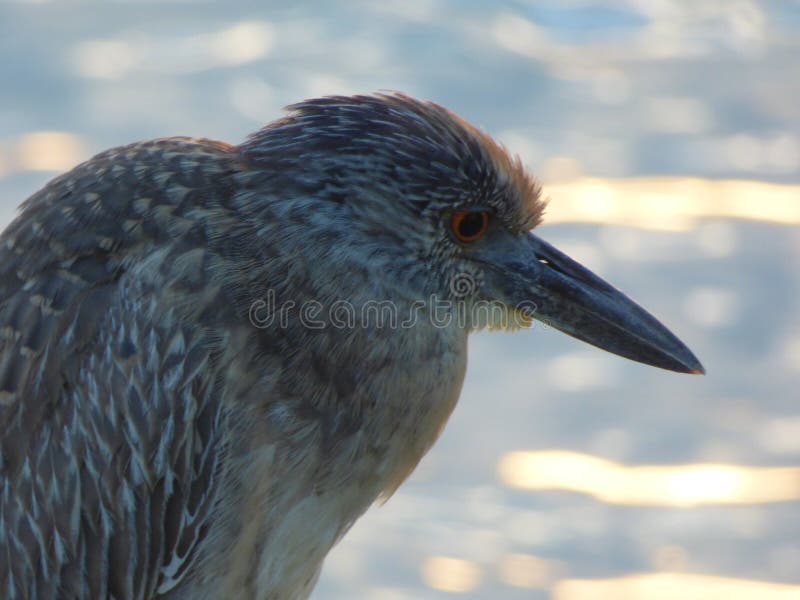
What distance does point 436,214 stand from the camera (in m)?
4.44

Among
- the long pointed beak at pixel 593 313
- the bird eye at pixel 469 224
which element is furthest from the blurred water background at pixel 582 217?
the bird eye at pixel 469 224

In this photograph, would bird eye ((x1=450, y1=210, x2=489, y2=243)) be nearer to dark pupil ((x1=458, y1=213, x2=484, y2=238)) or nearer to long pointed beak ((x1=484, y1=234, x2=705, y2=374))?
dark pupil ((x1=458, y1=213, x2=484, y2=238))

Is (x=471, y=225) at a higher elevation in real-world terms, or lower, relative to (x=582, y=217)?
lower

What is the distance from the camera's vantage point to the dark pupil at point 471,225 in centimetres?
452

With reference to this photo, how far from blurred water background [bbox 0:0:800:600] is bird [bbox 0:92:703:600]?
240 centimetres

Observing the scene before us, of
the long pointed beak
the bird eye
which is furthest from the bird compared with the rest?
the long pointed beak

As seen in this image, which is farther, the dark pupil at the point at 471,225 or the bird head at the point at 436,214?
the dark pupil at the point at 471,225

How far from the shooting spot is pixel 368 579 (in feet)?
22.4

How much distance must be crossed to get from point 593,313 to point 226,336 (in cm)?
102

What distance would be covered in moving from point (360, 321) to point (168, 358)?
19.1 inches

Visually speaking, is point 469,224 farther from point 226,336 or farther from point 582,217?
point 582,217

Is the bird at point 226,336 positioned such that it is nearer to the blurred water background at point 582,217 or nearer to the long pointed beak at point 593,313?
the long pointed beak at point 593,313

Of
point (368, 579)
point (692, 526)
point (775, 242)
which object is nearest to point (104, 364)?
point (368, 579)

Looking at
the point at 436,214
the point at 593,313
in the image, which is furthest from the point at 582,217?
the point at 436,214
